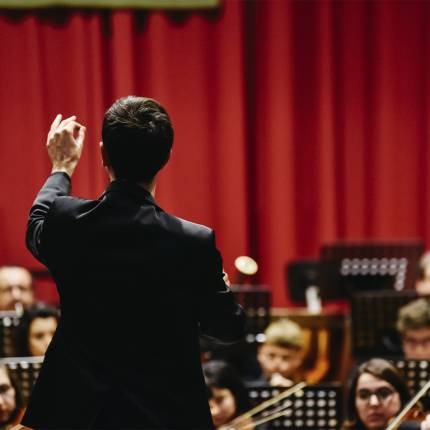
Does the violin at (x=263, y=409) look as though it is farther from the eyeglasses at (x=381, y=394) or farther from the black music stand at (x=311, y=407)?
the eyeglasses at (x=381, y=394)

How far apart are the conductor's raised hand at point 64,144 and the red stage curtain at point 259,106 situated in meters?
3.34

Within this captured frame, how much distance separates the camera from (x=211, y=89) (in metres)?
5.02

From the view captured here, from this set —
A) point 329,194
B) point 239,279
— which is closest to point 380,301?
point 239,279

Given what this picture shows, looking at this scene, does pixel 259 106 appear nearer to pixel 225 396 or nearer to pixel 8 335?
pixel 8 335

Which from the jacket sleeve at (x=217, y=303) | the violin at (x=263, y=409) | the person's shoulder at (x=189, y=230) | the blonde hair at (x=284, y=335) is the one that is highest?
the person's shoulder at (x=189, y=230)

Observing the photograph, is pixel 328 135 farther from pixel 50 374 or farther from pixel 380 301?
pixel 50 374

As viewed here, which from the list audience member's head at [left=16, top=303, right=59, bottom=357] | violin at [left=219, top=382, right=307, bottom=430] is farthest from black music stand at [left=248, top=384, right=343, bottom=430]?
audience member's head at [left=16, top=303, right=59, bottom=357]

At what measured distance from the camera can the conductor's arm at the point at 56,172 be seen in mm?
1391

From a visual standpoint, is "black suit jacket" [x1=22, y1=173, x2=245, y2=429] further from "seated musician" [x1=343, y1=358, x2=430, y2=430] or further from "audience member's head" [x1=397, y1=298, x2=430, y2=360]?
"audience member's head" [x1=397, y1=298, x2=430, y2=360]

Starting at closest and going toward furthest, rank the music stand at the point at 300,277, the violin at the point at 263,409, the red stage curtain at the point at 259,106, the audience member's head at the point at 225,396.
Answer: the violin at the point at 263,409
the audience member's head at the point at 225,396
the music stand at the point at 300,277
the red stage curtain at the point at 259,106

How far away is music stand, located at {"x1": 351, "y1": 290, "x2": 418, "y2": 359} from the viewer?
3.30 meters

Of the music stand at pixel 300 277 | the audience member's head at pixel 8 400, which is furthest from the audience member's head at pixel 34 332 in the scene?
the music stand at pixel 300 277

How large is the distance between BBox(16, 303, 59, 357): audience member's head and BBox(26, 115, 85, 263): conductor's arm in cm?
179

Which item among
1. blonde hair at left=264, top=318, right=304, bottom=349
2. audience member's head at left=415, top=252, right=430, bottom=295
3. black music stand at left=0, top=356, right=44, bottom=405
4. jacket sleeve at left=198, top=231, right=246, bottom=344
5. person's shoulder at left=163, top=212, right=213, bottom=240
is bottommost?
blonde hair at left=264, top=318, right=304, bottom=349
